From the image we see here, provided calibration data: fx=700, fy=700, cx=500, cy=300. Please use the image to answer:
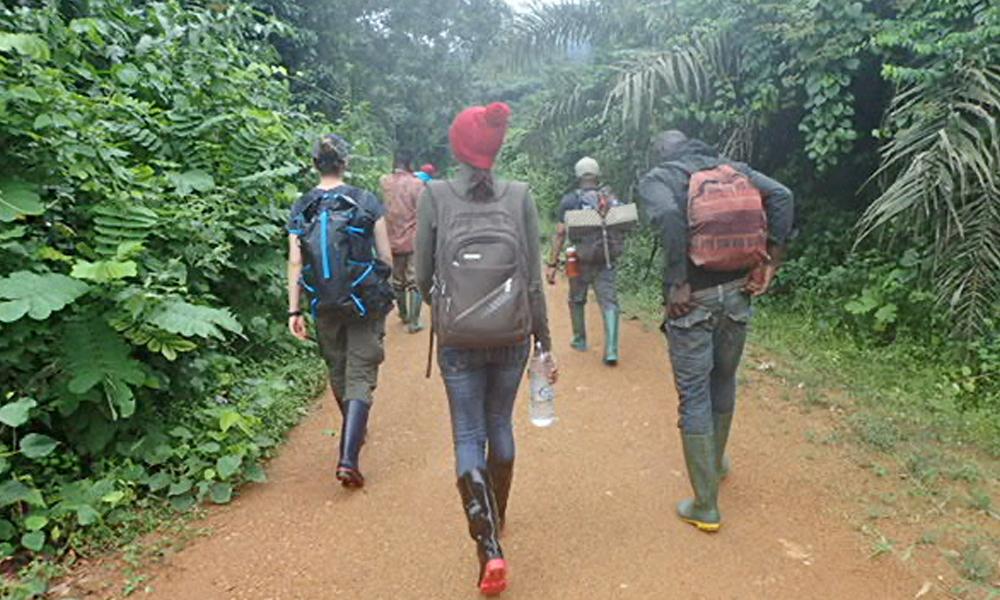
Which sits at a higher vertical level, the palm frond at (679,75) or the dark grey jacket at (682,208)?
the palm frond at (679,75)

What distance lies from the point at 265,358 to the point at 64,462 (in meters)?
2.26

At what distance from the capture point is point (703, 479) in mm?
3336

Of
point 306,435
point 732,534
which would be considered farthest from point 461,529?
point 306,435

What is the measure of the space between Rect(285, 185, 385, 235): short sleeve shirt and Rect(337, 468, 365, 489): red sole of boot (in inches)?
50.6

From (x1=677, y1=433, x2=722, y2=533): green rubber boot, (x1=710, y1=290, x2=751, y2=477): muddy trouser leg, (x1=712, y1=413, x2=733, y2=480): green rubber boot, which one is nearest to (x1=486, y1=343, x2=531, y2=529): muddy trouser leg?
(x1=677, y1=433, x2=722, y2=533): green rubber boot

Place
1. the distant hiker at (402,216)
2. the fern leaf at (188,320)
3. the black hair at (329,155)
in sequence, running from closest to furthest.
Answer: the fern leaf at (188,320) → the black hair at (329,155) → the distant hiker at (402,216)

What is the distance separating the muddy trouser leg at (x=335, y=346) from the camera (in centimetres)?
384

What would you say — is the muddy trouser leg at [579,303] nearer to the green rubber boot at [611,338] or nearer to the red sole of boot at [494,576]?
the green rubber boot at [611,338]

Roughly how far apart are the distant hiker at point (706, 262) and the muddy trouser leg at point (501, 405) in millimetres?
832

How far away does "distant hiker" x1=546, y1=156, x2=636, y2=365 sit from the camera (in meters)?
6.15

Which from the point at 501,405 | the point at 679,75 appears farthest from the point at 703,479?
the point at 679,75

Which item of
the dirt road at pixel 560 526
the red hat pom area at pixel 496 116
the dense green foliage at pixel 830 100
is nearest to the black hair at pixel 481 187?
the red hat pom area at pixel 496 116

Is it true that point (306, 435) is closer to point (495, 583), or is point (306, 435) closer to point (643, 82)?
point (495, 583)

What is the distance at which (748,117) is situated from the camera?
7.47 metres
